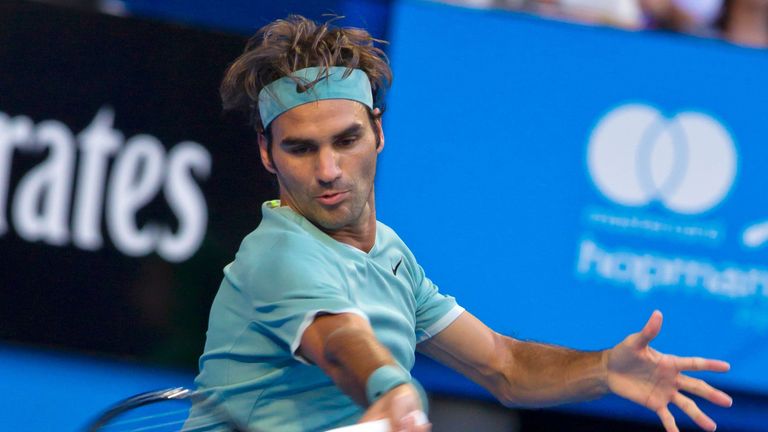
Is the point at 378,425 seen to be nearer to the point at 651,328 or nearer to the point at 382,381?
the point at 382,381

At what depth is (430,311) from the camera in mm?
4266

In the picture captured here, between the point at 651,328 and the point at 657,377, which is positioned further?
the point at 657,377

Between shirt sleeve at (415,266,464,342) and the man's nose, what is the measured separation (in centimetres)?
55

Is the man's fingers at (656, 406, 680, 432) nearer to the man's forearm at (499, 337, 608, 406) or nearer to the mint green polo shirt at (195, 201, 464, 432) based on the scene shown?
the man's forearm at (499, 337, 608, 406)

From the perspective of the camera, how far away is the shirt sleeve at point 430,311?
13.9 feet

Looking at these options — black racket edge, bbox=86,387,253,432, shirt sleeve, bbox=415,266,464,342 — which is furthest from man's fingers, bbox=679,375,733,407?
black racket edge, bbox=86,387,253,432


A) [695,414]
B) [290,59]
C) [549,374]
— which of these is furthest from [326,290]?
[695,414]

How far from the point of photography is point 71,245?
19.2ft

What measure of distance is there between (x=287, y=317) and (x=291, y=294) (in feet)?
0.19

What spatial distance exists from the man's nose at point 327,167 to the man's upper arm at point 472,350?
77cm

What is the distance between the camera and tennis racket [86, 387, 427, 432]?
377 centimetres

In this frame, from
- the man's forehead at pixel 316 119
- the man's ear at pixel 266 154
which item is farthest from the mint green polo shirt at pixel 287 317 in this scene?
the man's forehead at pixel 316 119

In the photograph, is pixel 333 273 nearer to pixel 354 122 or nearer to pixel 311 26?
pixel 354 122

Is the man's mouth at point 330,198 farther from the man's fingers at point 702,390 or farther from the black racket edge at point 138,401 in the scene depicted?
the man's fingers at point 702,390
